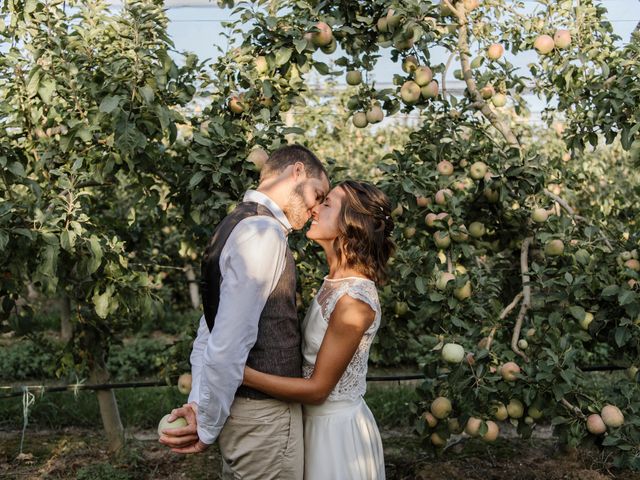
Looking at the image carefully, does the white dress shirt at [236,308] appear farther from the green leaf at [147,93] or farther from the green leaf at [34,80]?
the green leaf at [34,80]

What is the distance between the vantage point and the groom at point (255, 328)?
1.61m

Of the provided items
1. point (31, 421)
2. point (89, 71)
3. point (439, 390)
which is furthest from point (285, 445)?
point (31, 421)

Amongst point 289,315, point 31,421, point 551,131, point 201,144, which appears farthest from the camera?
point 551,131

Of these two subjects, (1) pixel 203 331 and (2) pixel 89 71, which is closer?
(1) pixel 203 331

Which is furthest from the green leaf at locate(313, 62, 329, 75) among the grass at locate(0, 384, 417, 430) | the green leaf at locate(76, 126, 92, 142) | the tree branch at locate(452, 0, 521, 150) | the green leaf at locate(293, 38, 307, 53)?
the grass at locate(0, 384, 417, 430)

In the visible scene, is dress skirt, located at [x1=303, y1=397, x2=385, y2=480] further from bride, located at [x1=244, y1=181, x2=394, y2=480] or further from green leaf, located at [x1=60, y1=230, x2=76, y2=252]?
green leaf, located at [x1=60, y1=230, x2=76, y2=252]

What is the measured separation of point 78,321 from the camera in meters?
3.46

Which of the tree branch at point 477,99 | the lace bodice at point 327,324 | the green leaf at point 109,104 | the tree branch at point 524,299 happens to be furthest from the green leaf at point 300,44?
the tree branch at point 524,299

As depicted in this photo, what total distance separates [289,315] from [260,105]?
4.33 feet

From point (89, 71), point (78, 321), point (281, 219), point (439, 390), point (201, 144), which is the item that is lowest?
point (439, 390)

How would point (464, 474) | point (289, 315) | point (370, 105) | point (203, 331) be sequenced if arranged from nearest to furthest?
point (289, 315)
point (203, 331)
point (370, 105)
point (464, 474)

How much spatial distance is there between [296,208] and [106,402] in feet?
6.94

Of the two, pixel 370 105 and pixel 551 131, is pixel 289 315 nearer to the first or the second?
pixel 370 105

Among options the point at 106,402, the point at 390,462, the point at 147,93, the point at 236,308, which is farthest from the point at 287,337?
the point at 106,402
